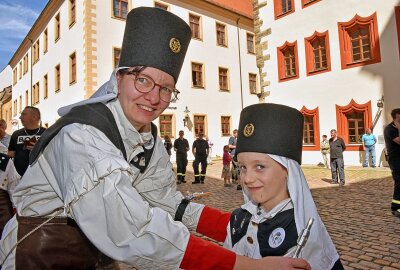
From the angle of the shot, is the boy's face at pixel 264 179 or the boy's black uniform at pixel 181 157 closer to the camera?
the boy's face at pixel 264 179

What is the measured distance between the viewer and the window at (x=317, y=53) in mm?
15062

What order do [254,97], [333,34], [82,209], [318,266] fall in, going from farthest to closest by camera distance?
[254,97] → [333,34] → [318,266] → [82,209]

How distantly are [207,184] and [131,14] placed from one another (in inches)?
397

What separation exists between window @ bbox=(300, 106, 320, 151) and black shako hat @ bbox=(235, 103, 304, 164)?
14245 mm

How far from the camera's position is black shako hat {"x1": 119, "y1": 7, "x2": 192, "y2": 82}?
5.79ft

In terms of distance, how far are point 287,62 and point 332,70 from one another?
2.75 m

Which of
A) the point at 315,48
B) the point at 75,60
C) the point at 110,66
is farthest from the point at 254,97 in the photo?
the point at 75,60

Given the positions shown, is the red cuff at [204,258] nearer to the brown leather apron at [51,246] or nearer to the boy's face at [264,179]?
the brown leather apron at [51,246]

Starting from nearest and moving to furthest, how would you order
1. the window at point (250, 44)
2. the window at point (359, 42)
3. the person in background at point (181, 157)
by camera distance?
1. the person in background at point (181, 157)
2. the window at point (359, 42)
3. the window at point (250, 44)

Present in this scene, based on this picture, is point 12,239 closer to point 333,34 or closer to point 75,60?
point 333,34

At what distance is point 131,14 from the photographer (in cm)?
195

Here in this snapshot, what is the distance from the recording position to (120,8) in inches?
755

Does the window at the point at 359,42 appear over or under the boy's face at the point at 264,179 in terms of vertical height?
over

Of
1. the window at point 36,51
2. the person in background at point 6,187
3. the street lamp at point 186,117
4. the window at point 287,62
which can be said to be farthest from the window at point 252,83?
the person in background at point 6,187
